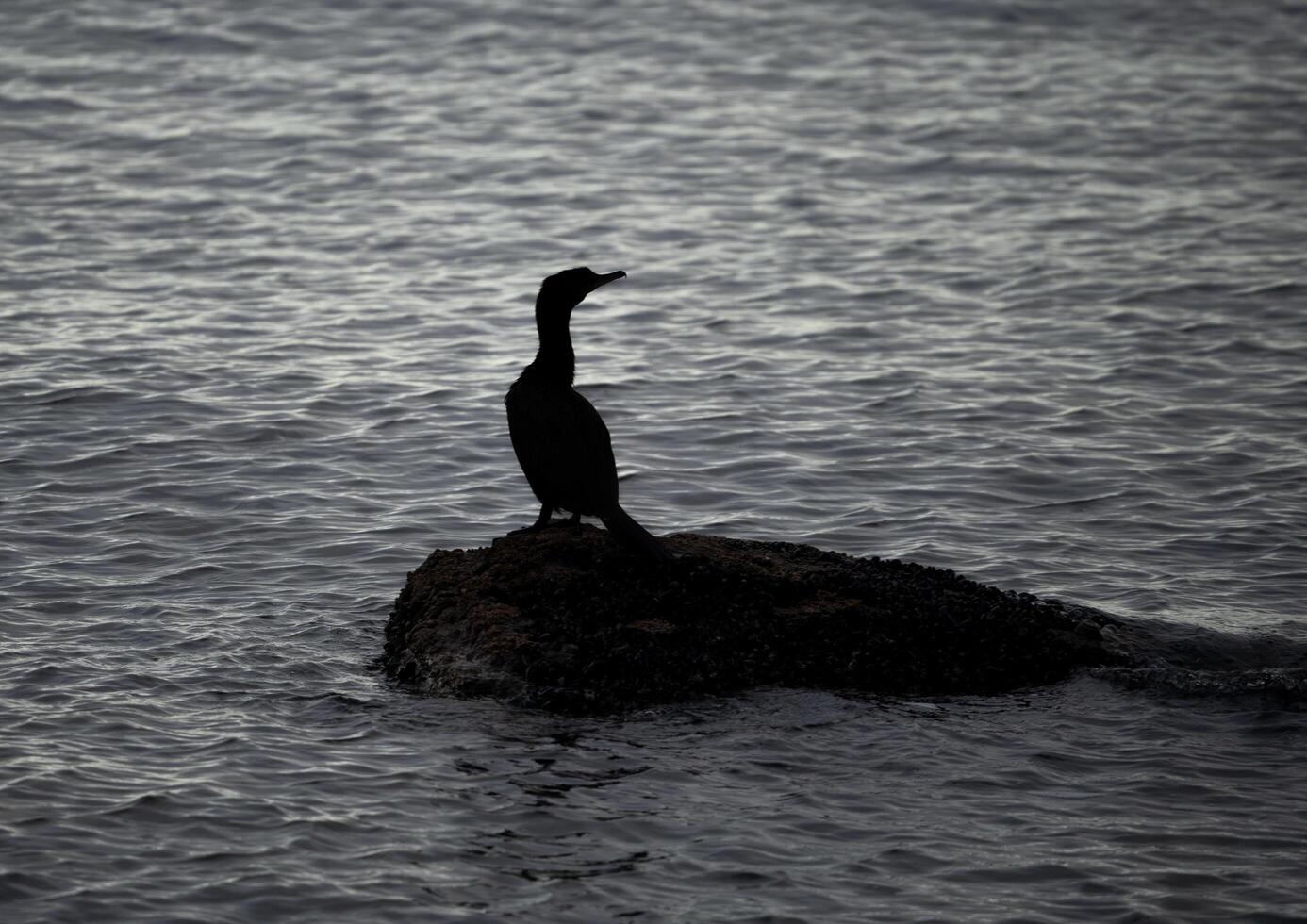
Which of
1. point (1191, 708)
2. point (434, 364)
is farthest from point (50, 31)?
point (1191, 708)

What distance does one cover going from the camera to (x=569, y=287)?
987 centimetres

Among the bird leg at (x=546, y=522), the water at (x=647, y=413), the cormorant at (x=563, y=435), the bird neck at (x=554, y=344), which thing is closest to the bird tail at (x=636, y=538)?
the cormorant at (x=563, y=435)

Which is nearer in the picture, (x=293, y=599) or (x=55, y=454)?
(x=293, y=599)

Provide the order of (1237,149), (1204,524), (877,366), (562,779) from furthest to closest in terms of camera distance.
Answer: (1237,149)
(877,366)
(1204,524)
(562,779)

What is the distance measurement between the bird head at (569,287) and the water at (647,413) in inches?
96.8

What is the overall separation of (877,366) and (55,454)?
818 cm

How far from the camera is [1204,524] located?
41.6ft

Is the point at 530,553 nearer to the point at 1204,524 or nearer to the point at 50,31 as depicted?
the point at 1204,524

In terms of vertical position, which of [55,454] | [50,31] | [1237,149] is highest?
[50,31]

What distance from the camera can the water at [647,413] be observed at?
766 cm

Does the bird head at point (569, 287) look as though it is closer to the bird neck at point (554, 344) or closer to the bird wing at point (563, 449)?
the bird neck at point (554, 344)

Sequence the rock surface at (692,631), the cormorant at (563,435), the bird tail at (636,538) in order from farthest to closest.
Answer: the cormorant at (563,435) → the bird tail at (636,538) → the rock surface at (692,631)

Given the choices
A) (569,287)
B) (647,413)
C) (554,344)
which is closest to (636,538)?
(554,344)

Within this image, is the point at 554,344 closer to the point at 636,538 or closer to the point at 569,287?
the point at 569,287
